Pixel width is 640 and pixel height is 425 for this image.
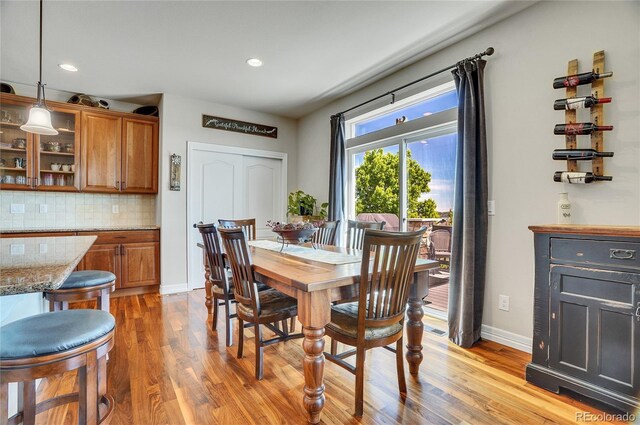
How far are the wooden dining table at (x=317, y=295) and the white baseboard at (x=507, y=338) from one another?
38.8 inches

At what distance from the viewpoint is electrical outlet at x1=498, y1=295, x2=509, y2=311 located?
2535 millimetres

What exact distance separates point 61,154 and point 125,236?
1.31m

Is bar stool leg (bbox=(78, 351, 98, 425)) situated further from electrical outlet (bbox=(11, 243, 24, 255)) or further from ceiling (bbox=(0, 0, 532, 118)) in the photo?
ceiling (bbox=(0, 0, 532, 118))

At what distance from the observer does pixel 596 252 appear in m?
1.72

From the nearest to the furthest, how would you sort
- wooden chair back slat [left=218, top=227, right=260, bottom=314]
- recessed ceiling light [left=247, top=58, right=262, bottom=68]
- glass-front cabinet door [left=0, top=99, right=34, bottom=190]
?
wooden chair back slat [left=218, top=227, right=260, bottom=314] < recessed ceiling light [left=247, top=58, right=262, bottom=68] < glass-front cabinet door [left=0, top=99, right=34, bottom=190]

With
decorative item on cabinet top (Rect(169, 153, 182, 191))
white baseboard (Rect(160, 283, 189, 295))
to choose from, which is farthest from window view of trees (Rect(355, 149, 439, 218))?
white baseboard (Rect(160, 283, 189, 295))

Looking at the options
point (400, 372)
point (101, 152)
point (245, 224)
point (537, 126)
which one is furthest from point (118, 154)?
point (537, 126)

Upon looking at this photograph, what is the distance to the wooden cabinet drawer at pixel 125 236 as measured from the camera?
12.5ft

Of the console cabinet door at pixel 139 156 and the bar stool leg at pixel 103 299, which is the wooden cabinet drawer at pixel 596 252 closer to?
the bar stool leg at pixel 103 299

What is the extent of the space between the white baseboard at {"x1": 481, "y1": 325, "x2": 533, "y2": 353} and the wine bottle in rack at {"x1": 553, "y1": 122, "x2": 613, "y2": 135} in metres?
1.58

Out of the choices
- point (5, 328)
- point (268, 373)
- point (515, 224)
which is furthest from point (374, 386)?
point (5, 328)

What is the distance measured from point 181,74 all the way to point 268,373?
336 cm

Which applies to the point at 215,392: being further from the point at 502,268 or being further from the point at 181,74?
the point at 181,74

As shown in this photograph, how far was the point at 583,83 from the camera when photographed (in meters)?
2.07
